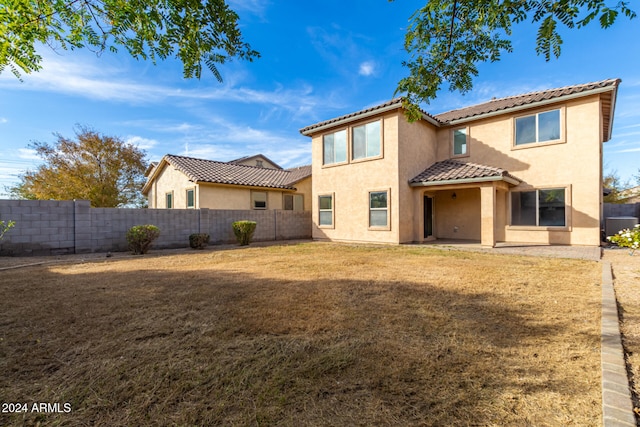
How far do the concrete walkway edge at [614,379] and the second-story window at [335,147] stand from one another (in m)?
11.5

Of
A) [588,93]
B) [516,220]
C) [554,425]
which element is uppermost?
[588,93]

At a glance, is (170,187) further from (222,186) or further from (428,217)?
(428,217)

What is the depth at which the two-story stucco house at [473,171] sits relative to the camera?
34.6 ft

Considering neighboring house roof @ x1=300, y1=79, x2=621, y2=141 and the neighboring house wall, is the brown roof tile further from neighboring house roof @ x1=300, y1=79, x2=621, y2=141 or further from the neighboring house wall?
the neighboring house wall

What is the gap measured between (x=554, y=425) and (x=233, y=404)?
2.22 metres

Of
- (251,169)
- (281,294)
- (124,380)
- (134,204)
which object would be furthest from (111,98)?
(124,380)

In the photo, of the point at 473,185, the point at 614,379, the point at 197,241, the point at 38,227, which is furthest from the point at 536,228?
the point at 38,227

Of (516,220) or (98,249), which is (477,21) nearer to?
(516,220)

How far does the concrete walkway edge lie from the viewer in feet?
6.00

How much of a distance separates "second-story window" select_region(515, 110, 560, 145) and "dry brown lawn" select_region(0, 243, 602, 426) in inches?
335

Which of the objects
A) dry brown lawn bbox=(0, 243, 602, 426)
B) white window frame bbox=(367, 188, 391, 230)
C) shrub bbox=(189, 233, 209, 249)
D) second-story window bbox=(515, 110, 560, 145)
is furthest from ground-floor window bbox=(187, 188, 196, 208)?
second-story window bbox=(515, 110, 560, 145)

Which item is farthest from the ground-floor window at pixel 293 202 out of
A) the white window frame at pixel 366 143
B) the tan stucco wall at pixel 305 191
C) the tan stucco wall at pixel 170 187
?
the white window frame at pixel 366 143

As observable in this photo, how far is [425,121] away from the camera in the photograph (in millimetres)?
13086

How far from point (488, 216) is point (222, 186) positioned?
13688 millimetres
